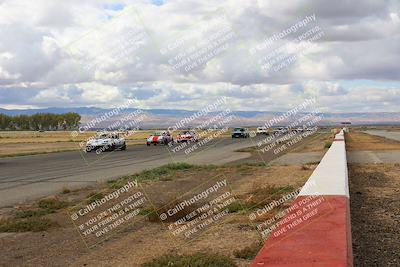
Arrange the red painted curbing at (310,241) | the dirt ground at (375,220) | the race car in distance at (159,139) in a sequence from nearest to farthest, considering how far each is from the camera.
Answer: the red painted curbing at (310,241), the dirt ground at (375,220), the race car in distance at (159,139)

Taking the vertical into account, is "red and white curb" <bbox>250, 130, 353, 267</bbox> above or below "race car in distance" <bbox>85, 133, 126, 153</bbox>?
below

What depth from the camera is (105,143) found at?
40.9 metres

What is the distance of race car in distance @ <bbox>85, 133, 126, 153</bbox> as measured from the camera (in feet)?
134

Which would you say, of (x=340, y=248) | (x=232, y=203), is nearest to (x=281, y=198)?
(x=232, y=203)

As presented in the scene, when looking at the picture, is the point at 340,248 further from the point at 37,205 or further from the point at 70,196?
the point at 70,196

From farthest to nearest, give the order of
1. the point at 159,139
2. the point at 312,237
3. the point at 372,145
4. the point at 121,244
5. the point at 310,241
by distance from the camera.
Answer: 1. the point at 159,139
2. the point at 372,145
3. the point at 121,244
4. the point at 312,237
5. the point at 310,241

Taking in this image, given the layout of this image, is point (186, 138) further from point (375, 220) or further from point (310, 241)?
point (310, 241)

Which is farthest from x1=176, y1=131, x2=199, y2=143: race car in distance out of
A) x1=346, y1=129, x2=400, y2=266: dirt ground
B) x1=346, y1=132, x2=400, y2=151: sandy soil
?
x1=346, y1=129, x2=400, y2=266: dirt ground

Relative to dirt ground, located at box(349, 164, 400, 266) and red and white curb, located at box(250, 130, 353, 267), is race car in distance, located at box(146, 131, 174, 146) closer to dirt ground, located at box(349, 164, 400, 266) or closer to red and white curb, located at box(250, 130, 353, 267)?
dirt ground, located at box(349, 164, 400, 266)

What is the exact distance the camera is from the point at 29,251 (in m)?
7.15

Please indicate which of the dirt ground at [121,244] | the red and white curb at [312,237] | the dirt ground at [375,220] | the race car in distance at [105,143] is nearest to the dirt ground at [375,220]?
the dirt ground at [375,220]

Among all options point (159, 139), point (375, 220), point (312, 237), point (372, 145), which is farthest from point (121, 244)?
point (159, 139)

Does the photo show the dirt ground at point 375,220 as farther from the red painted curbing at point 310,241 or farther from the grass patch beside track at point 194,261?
the grass patch beside track at point 194,261

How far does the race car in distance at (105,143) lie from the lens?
40938mm
